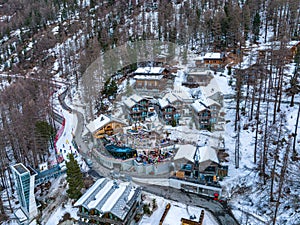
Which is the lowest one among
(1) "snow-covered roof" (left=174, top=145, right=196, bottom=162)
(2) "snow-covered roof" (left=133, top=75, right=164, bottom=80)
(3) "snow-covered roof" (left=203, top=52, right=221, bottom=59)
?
(1) "snow-covered roof" (left=174, top=145, right=196, bottom=162)

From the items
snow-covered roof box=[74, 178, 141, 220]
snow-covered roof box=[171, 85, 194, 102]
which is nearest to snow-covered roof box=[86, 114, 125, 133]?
snow-covered roof box=[171, 85, 194, 102]

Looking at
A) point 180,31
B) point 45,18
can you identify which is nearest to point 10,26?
point 45,18

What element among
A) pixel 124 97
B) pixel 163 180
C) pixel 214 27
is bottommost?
pixel 163 180

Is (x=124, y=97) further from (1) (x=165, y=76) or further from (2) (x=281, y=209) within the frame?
(2) (x=281, y=209)

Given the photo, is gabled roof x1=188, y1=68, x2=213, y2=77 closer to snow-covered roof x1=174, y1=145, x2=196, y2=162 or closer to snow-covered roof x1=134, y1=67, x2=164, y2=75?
snow-covered roof x1=134, y1=67, x2=164, y2=75

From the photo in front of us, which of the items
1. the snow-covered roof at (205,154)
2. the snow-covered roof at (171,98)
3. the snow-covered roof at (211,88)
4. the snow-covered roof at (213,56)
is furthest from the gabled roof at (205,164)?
the snow-covered roof at (213,56)

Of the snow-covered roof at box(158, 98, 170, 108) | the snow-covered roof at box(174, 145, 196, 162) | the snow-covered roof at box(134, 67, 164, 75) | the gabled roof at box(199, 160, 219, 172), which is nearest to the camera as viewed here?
the gabled roof at box(199, 160, 219, 172)
